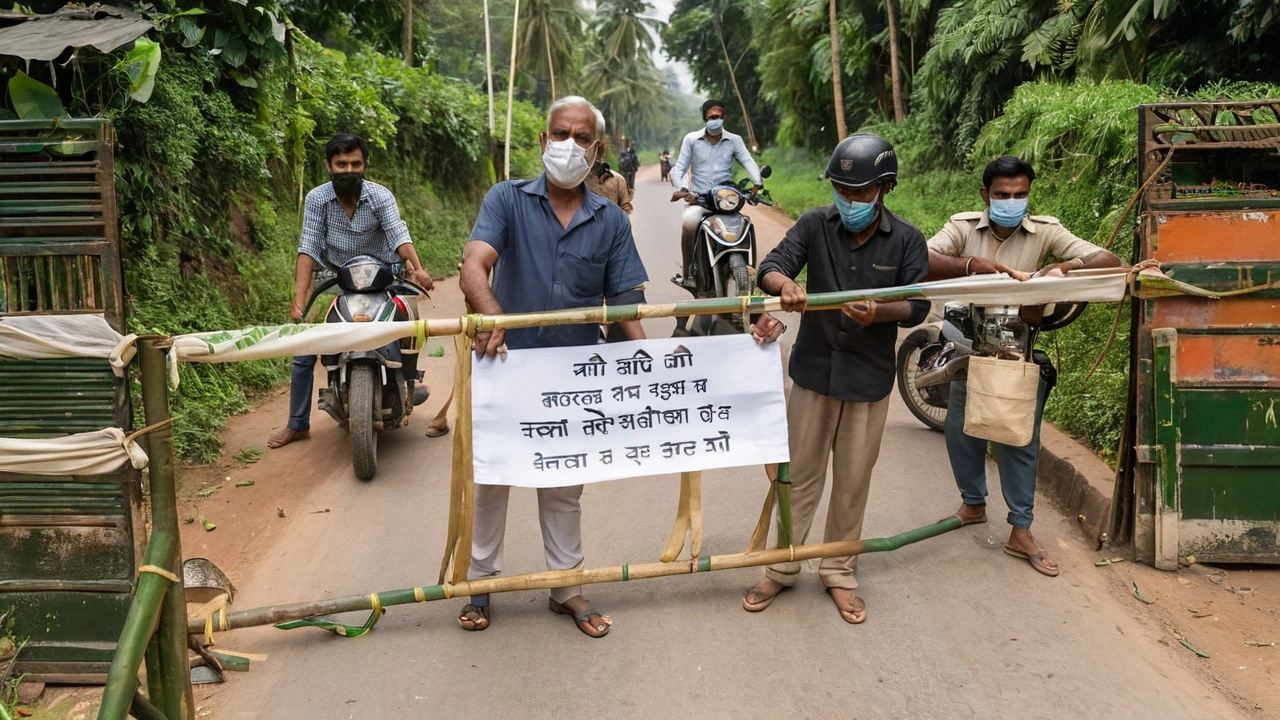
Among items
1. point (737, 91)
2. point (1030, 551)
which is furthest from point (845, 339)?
point (737, 91)

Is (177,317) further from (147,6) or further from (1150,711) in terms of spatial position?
(1150,711)

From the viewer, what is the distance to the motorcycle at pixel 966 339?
4254 mm

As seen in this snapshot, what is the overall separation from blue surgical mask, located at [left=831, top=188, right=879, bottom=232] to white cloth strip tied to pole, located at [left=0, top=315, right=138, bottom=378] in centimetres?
253

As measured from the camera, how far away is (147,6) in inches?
234

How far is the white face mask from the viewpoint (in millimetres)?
3680

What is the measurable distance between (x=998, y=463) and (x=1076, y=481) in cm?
82

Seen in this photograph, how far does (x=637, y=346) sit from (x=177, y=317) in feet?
14.3

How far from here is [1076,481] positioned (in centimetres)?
514

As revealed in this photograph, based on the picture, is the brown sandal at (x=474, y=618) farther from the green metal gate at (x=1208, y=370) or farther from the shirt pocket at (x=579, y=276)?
the green metal gate at (x=1208, y=370)

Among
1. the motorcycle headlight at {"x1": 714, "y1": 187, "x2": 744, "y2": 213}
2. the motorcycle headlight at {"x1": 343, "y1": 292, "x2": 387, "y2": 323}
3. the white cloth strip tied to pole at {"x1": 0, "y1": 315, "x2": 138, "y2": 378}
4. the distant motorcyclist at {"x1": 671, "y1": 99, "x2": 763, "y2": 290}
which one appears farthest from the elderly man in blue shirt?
the distant motorcyclist at {"x1": 671, "y1": 99, "x2": 763, "y2": 290}

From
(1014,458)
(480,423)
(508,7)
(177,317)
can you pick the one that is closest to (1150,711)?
(1014,458)

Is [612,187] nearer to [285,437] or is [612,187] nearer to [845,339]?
[285,437]

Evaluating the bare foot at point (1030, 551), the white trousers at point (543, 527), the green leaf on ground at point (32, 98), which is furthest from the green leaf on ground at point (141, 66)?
the bare foot at point (1030, 551)

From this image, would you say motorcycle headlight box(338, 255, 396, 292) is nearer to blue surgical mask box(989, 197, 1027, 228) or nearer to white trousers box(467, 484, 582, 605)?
white trousers box(467, 484, 582, 605)
